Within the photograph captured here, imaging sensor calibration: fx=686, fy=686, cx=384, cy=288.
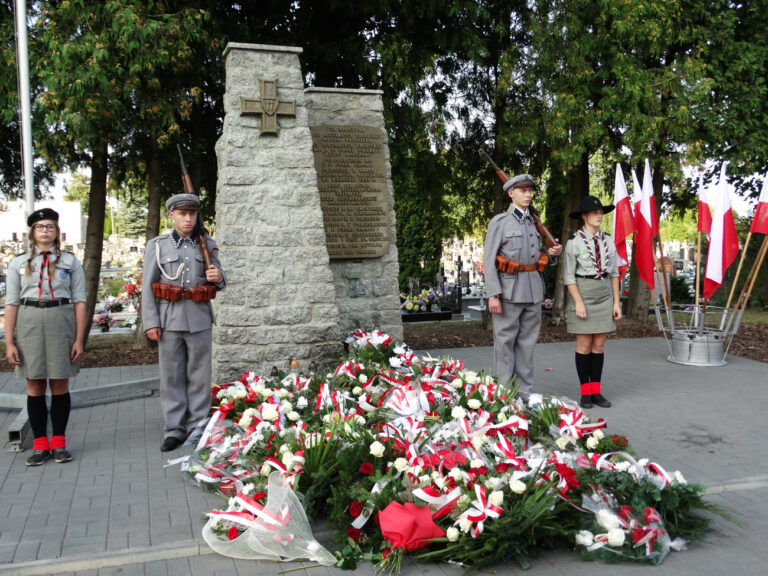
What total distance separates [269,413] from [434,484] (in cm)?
142

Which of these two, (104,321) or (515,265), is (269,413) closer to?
(515,265)

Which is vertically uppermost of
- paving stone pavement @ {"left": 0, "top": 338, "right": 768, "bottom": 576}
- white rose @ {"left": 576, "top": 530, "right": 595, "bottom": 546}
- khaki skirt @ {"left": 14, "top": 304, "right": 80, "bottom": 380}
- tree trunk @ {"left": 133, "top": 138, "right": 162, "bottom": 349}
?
tree trunk @ {"left": 133, "top": 138, "right": 162, "bottom": 349}

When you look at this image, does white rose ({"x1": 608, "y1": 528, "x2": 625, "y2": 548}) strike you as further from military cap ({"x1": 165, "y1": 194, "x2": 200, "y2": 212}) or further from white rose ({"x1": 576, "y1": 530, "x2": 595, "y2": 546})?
military cap ({"x1": 165, "y1": 194, "x2": 200, "y2": 212})

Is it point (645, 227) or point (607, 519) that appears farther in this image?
point (645, 227)

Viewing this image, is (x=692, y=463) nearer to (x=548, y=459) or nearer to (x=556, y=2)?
(x=548, y=459)

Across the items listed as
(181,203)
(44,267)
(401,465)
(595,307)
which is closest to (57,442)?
(44,267)

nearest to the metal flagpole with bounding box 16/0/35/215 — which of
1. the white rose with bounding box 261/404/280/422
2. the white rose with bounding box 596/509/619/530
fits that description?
the white rose with bounding box 261/404/280/422

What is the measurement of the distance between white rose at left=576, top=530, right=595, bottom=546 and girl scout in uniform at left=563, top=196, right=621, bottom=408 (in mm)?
2954

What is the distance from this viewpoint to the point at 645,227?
7.71 m

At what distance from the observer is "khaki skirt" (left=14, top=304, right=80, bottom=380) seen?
4.72m

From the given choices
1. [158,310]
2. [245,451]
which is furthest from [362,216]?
[245,451]

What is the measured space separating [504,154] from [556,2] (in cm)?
254

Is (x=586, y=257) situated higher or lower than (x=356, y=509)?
higher

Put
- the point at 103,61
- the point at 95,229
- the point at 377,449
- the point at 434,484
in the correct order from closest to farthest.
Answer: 1. the point at 434,484
2. the point at 377,449
3. the point at 103,61
4. the point at 95,229
